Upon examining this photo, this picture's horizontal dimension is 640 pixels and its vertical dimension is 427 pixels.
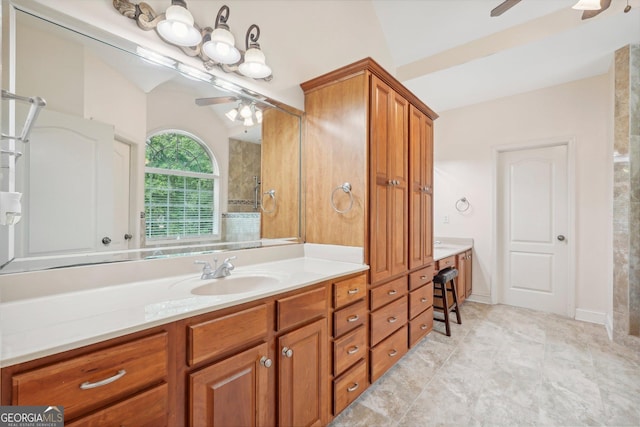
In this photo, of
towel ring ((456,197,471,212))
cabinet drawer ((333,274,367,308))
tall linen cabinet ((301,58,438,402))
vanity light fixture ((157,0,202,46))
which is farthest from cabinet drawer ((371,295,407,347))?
towel ring ((456,197,471,212))

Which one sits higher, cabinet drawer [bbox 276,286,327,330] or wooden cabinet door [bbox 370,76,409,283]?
wooden cabinet door [bbox 370,76,409,283]

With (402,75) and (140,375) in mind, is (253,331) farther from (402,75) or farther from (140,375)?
(402,75)

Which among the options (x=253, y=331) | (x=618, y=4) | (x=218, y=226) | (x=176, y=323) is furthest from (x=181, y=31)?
(x=618, y=4)

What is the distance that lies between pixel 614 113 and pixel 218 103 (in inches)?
139

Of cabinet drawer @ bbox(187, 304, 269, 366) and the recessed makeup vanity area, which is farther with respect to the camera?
cabinet drawer @ bbox(187, 304, 269, 366)

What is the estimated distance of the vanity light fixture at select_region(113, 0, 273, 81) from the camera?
4.22ft

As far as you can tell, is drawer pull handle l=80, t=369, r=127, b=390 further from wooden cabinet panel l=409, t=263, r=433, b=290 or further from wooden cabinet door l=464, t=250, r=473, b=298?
wooden cabinet door l=464, t=250, r=473, b=298

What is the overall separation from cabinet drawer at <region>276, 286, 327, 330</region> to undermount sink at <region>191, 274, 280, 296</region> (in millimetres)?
191

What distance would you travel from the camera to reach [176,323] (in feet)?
3.03

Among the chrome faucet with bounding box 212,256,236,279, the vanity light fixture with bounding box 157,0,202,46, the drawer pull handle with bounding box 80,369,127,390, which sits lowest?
the drawer pull handle with bounding box 80,369,127,390

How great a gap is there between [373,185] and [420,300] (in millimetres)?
1222

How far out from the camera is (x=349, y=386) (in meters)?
1.65

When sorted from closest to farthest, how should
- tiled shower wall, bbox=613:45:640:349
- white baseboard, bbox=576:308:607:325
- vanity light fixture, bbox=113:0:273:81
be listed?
1. vanity light fixture, bbox=113:0:273:81
2. tiled shower wall, bbox=613:45:640:349
3. white baseboard, bbox=576:308:607:325

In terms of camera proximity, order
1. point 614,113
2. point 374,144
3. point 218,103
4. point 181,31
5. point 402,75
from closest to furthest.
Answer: point 181,31 → point 218,103 → point 374,144 → point 614,113 → point 402,75
